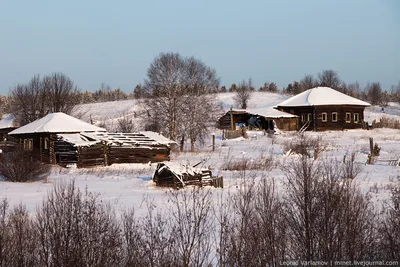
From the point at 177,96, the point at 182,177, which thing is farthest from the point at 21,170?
the point at 177,96

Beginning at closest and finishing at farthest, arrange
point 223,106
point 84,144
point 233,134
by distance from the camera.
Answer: point 84,144 < point 233,134 < point 223,106

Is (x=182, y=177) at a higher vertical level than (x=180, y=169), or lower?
lower

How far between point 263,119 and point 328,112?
7.28m

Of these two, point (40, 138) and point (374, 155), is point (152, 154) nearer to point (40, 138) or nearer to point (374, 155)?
point (40, 138)

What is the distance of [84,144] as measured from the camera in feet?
96.0

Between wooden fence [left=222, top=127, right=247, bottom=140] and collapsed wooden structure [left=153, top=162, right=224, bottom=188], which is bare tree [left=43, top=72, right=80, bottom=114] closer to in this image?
wooden fence [left=222, top=127, right=247, bottom=140]

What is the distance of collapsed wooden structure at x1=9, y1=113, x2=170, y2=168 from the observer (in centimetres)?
2973

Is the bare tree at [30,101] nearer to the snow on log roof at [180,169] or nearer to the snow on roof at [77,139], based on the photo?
the snow on roof at [77,139]

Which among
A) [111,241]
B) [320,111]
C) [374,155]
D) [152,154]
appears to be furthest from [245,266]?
[320,111]

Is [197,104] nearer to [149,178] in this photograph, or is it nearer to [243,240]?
[149,178]

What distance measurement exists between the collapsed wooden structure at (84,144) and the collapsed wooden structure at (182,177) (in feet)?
40.8

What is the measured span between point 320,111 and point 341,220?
4705 cm

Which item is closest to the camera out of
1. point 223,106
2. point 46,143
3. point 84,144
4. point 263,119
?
point 84,144

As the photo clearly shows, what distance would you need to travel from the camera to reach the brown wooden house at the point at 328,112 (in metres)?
51.8
